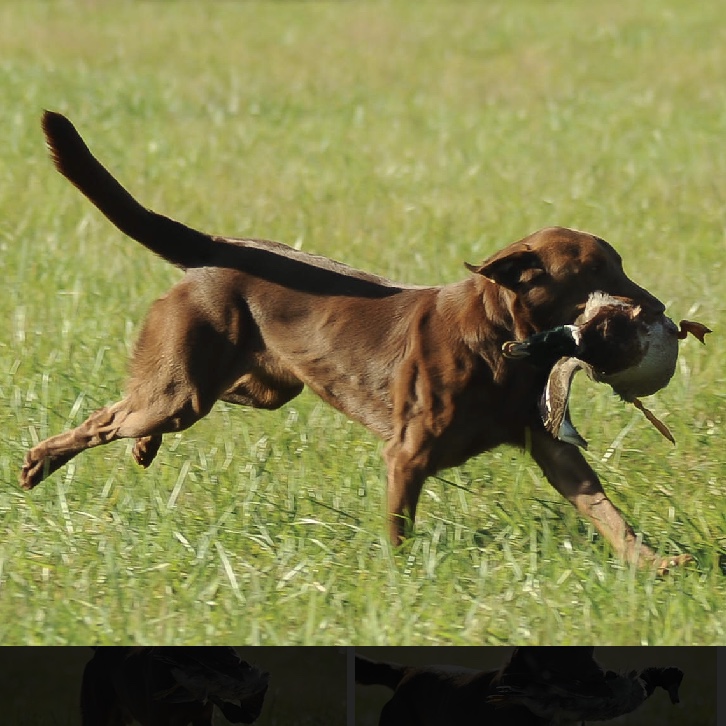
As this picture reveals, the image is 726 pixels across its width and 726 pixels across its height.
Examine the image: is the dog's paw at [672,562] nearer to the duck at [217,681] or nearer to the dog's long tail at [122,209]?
the duck at [217,681]

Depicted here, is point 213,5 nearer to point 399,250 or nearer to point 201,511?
point 399,250

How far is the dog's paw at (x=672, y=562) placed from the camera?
176 inches

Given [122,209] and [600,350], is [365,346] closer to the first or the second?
[600,350]

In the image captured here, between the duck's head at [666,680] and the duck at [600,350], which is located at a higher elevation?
the duck at [600,350]

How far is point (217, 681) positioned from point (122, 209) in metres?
1.83

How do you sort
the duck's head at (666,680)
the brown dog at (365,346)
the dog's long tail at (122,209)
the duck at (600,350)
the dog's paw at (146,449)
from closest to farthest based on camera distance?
1. the duck's head at (666,680)
2. the duck at (600,350)
3. the brown dog at (365,346)
4. the dog's long tail at (122,209)
5. the dog's paw at (146,449)

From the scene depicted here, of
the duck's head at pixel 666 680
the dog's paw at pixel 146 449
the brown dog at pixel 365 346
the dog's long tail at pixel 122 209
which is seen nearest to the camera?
the duck's head at pixel 666 680

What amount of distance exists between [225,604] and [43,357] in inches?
90.7

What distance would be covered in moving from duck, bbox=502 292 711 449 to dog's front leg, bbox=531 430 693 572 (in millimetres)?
166

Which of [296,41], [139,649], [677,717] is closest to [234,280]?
[139,649]

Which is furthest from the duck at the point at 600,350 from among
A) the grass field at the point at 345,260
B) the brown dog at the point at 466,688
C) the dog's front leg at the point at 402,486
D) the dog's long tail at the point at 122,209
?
the dog's long tail at the point at 122,209

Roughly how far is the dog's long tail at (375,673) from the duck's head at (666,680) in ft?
1.95

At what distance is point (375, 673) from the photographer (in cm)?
371

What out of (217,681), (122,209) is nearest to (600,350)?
(217,681)
